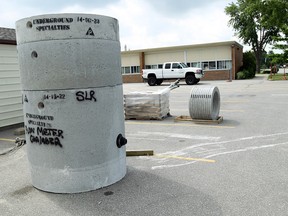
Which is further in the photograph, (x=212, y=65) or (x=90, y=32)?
(x=212, y=65)

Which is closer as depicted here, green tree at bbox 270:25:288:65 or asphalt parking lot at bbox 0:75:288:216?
asphalt parking lot at bbox 0:75:288:216

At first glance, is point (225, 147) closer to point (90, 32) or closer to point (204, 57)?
point (90, 32)

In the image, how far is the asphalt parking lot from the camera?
13.8ft

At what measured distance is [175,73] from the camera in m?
29.3

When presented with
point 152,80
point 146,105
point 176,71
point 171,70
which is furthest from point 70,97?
point 152,80

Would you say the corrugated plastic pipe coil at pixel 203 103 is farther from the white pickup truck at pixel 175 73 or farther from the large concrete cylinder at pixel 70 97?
the white pickup truck at pixel 175 73

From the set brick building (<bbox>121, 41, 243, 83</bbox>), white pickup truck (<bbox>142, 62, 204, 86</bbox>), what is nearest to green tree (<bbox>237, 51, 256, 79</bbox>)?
brick building (<bbox>121, 41, 243, 83</bbox>)

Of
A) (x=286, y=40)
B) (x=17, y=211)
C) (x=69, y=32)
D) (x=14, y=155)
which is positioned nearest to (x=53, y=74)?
(x=69, y=32)

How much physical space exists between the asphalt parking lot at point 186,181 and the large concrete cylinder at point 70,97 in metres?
0.40

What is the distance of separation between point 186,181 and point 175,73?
24.8m

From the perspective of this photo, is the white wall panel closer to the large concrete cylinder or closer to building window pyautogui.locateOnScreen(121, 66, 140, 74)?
the large concrete cylinder

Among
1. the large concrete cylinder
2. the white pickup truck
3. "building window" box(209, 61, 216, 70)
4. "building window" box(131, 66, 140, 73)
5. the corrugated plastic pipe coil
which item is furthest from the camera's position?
→ "building window" box(131, 66, 140, 73)

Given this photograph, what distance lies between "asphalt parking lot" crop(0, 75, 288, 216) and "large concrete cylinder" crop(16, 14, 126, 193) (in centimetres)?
40

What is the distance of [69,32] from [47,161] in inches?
80.5
